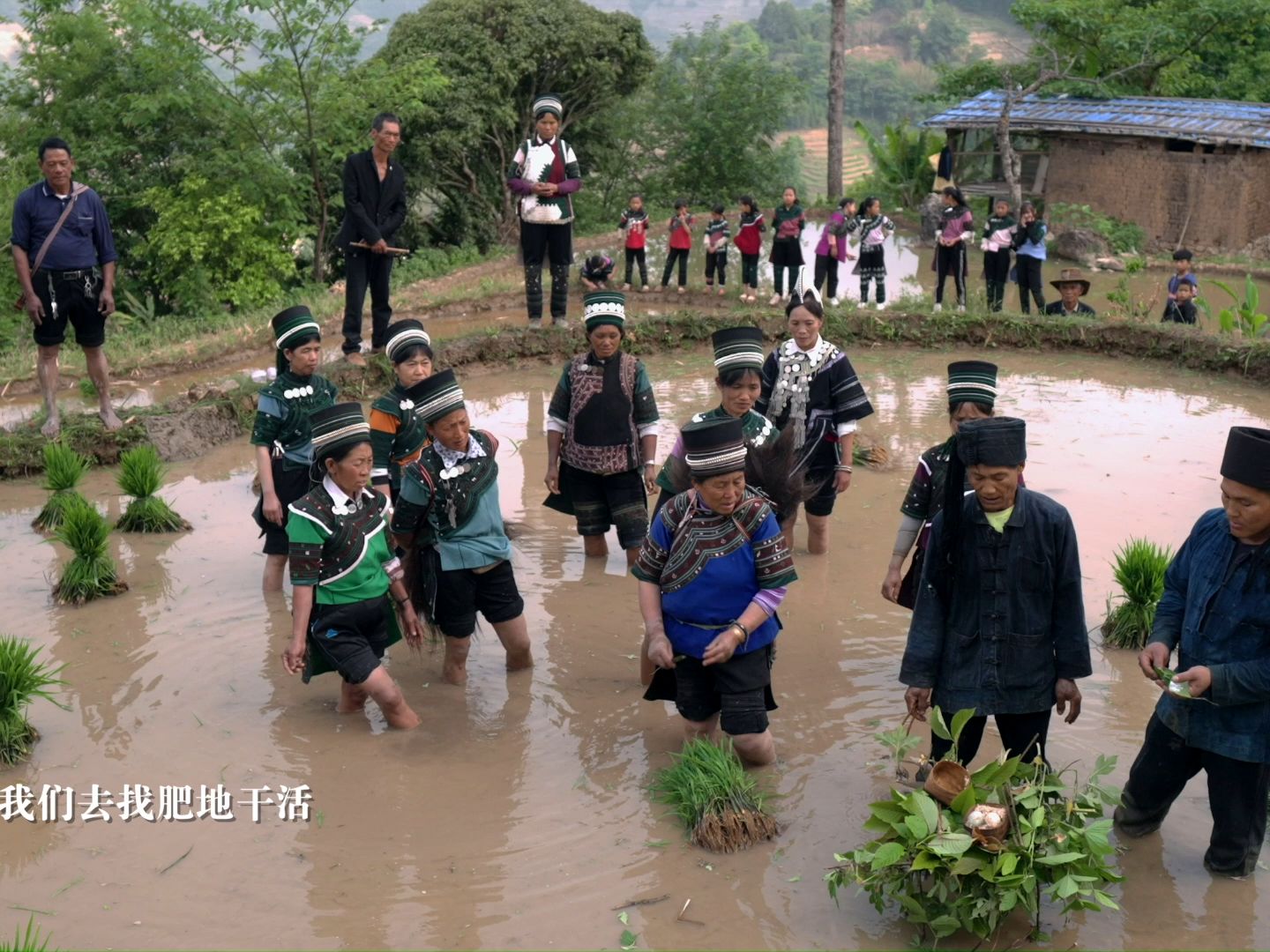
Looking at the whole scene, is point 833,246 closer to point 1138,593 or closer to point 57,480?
point 1138,593

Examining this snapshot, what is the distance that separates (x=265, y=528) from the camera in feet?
23.7

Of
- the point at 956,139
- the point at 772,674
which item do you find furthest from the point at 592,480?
the point at 956,139

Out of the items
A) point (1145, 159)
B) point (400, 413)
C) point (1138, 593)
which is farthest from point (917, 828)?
point (1145, 159)

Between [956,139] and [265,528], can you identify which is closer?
[265,528]

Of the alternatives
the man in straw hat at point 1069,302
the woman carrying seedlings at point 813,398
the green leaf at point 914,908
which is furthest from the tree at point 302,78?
the green leaf at point 914,908

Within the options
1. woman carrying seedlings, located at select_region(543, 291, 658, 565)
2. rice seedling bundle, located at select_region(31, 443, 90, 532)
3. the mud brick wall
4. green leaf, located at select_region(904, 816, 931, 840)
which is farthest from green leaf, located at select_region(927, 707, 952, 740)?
the mud brick wall

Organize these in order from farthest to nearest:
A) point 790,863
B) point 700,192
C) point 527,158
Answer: point 700,192 < point 527,158 < point 790,863

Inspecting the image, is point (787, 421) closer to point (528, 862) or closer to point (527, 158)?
point (528, 862)

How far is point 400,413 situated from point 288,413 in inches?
28.5

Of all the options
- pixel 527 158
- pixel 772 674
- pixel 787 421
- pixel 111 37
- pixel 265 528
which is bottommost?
pixel 772 674

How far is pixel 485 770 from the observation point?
552cm

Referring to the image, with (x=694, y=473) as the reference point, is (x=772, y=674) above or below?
below

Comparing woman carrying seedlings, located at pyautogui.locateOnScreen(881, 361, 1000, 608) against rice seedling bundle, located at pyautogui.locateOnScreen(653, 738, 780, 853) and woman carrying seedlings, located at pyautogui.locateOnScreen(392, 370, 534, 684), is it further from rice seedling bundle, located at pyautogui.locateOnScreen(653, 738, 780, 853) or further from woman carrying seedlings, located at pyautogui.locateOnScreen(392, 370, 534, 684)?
woman carrying seedlings, located at pyautogui.locateOnScreen(392, 370, 534, 684)

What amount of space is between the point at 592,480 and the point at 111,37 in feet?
51.0
